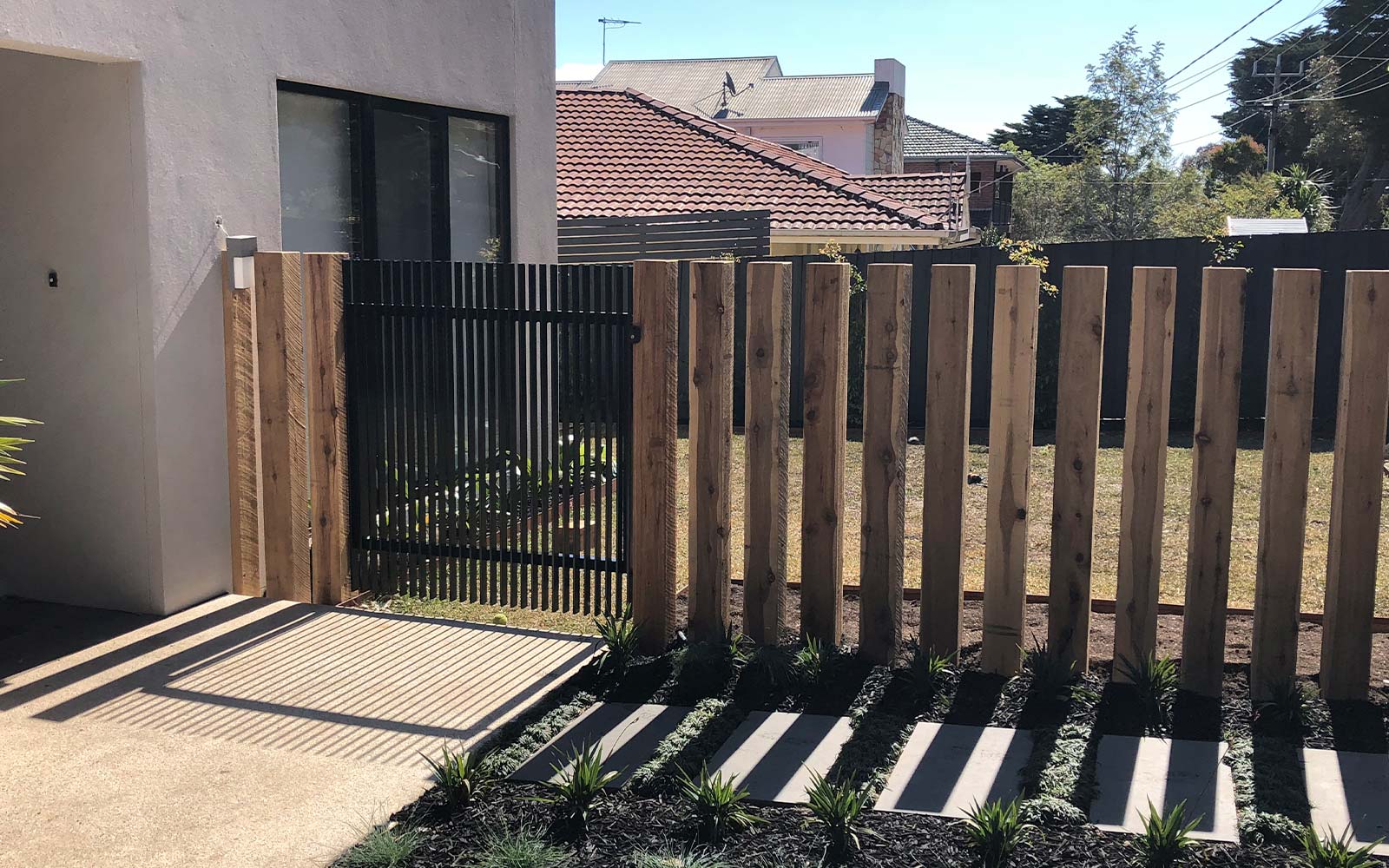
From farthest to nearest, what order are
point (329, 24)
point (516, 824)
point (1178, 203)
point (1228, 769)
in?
point (1178, 203) < point (329, 24) < point (1228, 769) < point (516, 824)

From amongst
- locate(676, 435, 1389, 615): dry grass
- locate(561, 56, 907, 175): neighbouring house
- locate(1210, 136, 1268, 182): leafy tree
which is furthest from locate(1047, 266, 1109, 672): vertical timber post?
locate(1210, 136, 1268, 182): leafy tree

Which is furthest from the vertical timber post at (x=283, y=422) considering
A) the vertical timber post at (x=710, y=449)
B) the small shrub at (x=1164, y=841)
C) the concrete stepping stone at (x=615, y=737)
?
the small shrub at (x=1164, y=841)

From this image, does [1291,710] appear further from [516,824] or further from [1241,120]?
[1241,120]

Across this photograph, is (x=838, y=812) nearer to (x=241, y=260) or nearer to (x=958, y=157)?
(x=241, y=260)

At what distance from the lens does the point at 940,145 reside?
56000 mm

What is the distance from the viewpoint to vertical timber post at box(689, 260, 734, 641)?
5.01m

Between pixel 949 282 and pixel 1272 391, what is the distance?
122 centimetres

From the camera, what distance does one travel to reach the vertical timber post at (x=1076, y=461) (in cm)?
448

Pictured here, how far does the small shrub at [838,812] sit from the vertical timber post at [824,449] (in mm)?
1404

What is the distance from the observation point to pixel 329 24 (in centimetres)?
646

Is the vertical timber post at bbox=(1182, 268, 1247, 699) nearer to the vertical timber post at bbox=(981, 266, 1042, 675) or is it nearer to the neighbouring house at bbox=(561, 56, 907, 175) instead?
the vertical timber post at bbox=(981, 266, 1042, 675)

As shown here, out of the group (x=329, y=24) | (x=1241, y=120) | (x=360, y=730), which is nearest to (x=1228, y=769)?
(x=360, y=730)

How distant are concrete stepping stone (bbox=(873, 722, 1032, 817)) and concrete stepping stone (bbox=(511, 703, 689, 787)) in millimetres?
822

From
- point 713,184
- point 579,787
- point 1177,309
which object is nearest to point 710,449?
point 579,787
